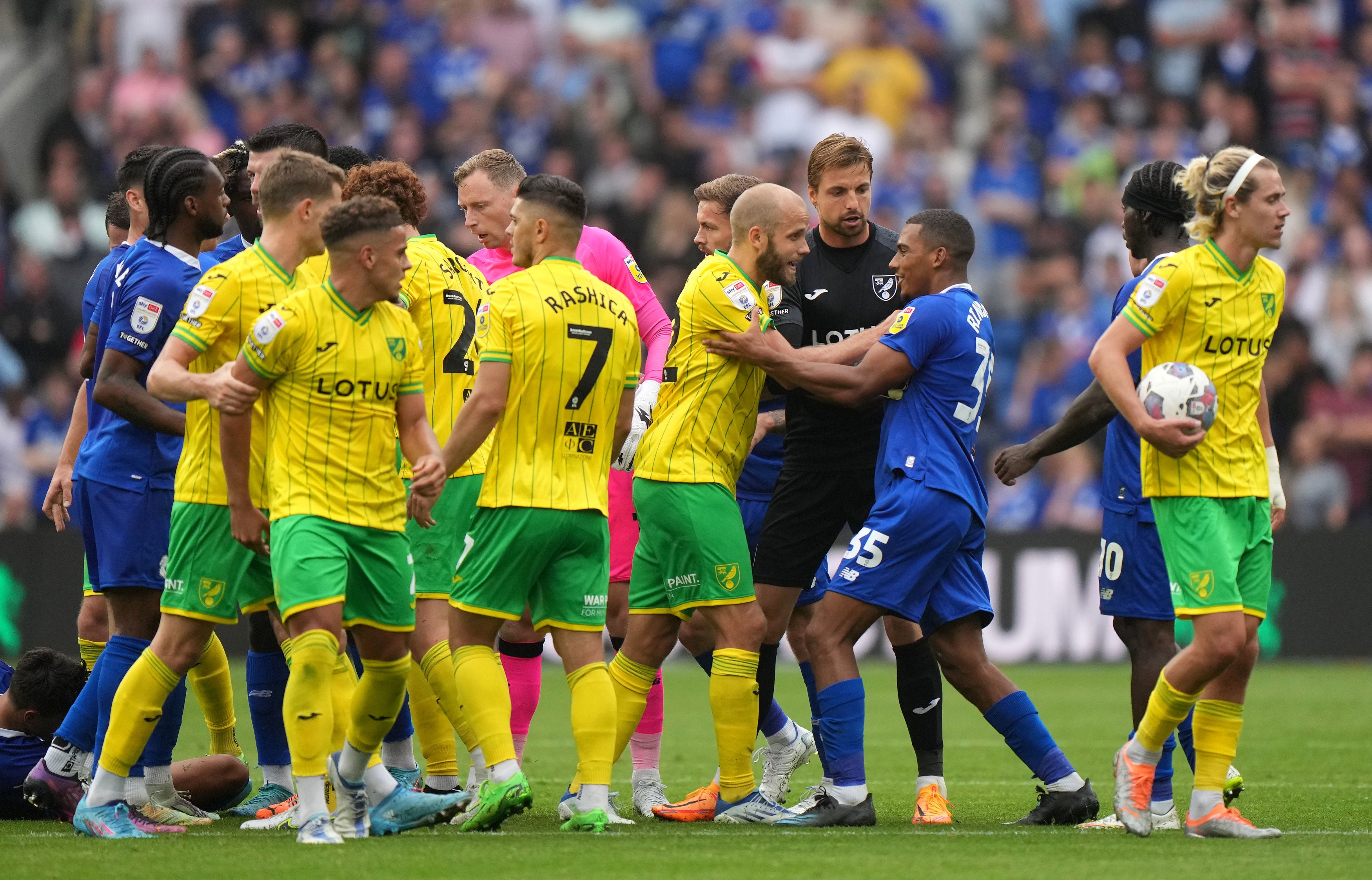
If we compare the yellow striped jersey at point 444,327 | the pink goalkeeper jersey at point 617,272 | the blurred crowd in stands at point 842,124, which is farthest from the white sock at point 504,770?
the blurred crowd in stands at point 842,124

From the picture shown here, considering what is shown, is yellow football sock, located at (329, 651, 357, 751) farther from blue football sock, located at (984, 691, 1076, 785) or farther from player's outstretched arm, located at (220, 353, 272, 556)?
blue football sock, located at (984, 691, 1076, 785)

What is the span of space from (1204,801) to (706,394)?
104 inches

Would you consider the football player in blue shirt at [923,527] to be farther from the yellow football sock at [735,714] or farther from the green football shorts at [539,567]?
the green football shorts at [539,567]

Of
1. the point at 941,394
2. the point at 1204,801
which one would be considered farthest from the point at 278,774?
the point at 1204,801

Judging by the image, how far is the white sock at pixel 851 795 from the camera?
7.44 meters

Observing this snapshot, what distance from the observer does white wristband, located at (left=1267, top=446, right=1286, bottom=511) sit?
24.1 ft

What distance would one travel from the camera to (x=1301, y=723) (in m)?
11.8

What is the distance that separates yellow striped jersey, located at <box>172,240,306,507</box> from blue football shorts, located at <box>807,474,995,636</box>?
2.48 meters

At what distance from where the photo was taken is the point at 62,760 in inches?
292

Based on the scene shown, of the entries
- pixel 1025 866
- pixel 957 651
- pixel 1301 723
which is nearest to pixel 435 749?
pixel 957 651

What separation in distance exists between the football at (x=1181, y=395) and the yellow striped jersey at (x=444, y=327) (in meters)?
2.98

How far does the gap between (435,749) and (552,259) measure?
2272 mm

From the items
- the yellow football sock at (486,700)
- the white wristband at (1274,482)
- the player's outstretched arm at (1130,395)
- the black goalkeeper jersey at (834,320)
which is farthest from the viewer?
the black goalkeeper jersey at (834,320)

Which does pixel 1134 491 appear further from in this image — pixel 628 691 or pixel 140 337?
pixel 140 337
